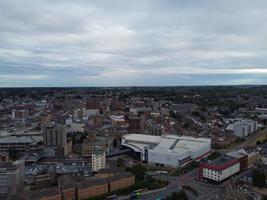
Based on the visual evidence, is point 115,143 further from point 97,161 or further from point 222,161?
point 222,161

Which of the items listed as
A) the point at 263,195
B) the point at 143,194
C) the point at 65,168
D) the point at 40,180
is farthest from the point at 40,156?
the point at 263,195

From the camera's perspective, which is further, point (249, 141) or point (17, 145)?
point (249, 141)

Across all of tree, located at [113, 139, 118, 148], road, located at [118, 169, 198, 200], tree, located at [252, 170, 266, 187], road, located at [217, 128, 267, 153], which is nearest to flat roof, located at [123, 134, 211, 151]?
tree, located at [113, 139, 118, 148]

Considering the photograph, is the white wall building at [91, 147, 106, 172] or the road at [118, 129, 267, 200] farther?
the white wall building at [91, 147, 106, 172]

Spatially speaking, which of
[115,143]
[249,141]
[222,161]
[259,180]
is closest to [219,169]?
[222,161]

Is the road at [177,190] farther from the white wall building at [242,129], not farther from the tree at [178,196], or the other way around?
the white wall building at [242,129]

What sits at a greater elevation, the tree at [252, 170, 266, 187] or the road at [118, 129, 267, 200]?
the tree at [252, 170, 266, 187]

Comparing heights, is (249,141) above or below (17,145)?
below

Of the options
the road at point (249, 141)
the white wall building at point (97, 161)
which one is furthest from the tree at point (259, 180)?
the white wall building at point (97, 161)

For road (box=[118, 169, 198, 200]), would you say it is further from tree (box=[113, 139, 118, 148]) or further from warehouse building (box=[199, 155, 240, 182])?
tree (box=[113, 139, 118, 148])
